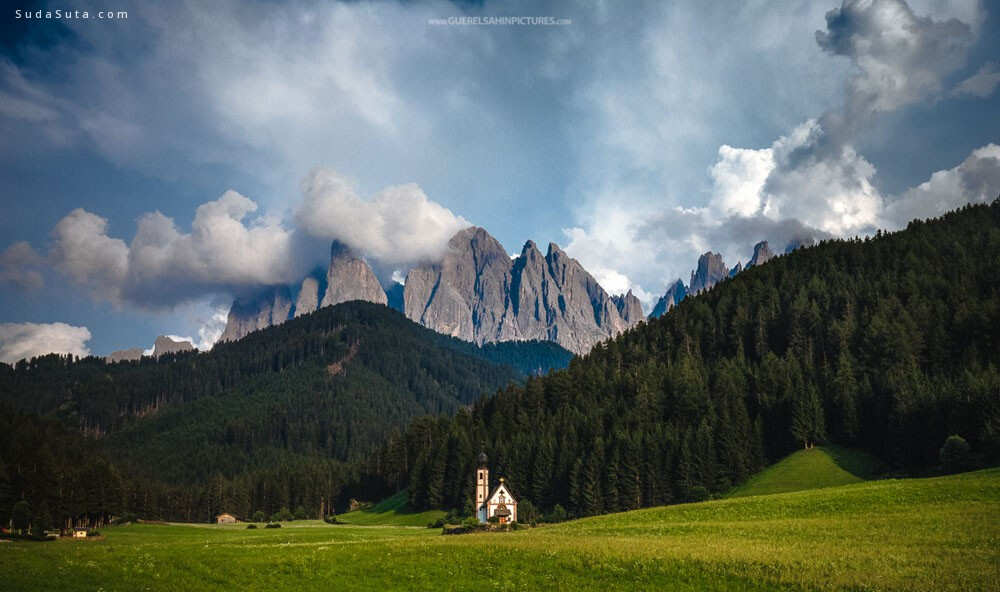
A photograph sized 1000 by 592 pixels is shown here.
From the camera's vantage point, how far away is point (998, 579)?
26844 millimetres

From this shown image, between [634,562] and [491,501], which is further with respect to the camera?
[491,501]

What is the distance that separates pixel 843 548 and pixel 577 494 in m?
64.0

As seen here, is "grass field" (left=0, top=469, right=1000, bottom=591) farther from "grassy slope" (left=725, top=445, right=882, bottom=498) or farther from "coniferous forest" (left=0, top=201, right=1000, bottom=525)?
"coniferous forest" (left=0, top=201, right=1000, bottom=525)

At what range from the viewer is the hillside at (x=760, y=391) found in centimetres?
9462

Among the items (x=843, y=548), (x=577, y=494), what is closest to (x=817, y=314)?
(x=577, y=494)

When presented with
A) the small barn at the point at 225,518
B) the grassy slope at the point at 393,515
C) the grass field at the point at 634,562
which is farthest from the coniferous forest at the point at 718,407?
the grass field at the point at 634,562

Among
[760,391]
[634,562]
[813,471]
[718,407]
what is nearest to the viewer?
[634,562]

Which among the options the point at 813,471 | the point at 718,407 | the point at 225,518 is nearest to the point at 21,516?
the point at 225,518

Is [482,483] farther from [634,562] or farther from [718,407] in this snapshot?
[634,562]

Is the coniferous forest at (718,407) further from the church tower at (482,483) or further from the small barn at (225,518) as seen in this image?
the small barn at (225,518)

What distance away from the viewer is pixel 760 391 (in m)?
110

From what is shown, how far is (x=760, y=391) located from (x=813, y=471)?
24.4m

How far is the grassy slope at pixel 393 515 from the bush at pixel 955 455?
7215cm

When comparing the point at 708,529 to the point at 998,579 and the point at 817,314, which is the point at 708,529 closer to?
the point at 998,579
